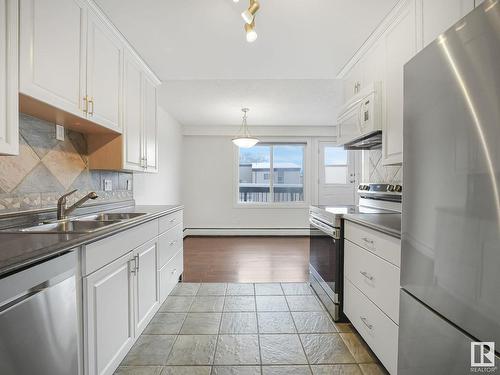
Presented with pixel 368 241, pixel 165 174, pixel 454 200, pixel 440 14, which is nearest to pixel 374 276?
pixel 368 241

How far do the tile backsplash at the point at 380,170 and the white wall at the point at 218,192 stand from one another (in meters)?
3.03

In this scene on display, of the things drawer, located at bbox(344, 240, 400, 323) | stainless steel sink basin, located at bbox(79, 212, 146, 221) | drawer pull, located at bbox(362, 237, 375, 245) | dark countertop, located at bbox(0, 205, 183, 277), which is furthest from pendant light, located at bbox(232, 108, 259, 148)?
dark countertop, located at bbox(0, 205, 183, 277)

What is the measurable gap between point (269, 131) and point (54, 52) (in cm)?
465

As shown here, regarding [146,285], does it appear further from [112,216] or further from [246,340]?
[246,340]

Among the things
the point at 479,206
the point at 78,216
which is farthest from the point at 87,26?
the point at 479,206

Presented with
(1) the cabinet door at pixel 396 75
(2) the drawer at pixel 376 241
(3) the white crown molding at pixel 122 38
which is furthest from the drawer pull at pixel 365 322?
(3) the white crown molding at pixel 122 38

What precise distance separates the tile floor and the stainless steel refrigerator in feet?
2.66

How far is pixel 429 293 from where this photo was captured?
936 millimetres

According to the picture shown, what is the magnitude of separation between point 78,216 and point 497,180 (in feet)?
7.79

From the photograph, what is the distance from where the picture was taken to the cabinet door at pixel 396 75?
173cm

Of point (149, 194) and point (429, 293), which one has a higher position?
point (149, 194)

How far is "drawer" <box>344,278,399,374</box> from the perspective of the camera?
1.44 m

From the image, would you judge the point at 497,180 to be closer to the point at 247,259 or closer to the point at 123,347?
the point at 123,347

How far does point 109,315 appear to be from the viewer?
1.44 metres
